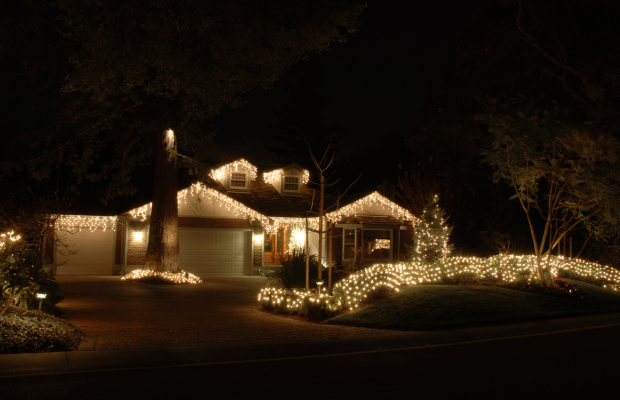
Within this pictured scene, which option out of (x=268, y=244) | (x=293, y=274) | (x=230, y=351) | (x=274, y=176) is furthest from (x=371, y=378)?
(x=274, y=176)

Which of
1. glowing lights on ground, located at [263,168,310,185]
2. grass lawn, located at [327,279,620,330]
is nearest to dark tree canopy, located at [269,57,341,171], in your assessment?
glowing lights on ground, located at [263,168,310,185]

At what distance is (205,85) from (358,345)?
8.81 metres

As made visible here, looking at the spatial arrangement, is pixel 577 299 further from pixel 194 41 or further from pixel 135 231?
pixel 135 231

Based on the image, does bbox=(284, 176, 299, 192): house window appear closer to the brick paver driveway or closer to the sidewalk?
the brick paver driveway

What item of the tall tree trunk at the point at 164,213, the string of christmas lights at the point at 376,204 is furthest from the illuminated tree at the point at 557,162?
the tall tree trunk at the point at 164,213

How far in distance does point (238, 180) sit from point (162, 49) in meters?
13.4

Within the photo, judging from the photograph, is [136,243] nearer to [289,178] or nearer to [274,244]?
[274,244]

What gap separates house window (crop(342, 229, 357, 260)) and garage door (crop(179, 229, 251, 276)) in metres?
4.71

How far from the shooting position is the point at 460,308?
11.5m

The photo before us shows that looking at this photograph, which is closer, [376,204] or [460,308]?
[460,308]

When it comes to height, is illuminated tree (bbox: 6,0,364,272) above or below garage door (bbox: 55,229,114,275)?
above

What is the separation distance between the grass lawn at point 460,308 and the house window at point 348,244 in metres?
11.1

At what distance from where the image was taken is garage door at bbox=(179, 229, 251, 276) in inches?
→ 914

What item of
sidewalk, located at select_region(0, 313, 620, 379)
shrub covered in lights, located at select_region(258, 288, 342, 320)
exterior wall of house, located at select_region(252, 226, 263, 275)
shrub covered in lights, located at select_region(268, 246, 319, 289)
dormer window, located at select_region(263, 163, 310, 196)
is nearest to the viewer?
sidewalk, located at select_region(0, 313, 620, 379)
